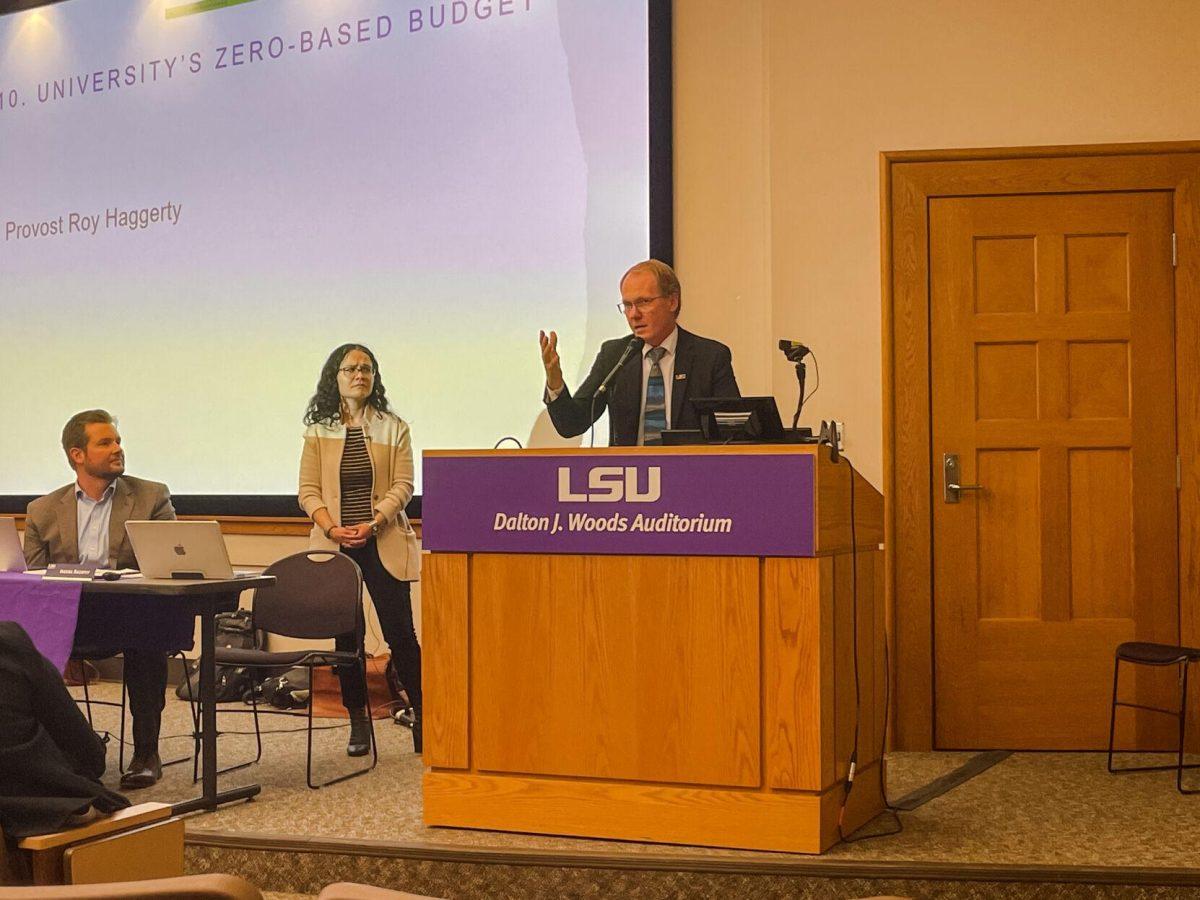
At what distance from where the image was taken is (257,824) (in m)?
3.84

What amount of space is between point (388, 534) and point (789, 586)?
2.42 metres

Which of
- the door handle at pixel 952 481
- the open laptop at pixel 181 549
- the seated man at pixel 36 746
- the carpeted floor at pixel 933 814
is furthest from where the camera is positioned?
the door handle at pixel 952 481

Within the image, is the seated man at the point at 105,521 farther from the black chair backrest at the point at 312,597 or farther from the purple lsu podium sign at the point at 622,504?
the purple lsu podium sign at the point at 622,504

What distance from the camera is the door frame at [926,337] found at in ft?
15.9

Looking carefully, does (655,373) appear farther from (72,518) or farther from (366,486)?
(72,518)

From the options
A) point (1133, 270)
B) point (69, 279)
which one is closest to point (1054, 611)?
point (1133, 270)

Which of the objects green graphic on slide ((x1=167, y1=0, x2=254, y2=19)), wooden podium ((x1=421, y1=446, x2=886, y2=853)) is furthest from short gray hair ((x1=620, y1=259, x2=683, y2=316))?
green graphic on slide ((x1=167, y1=0, x2=254, y2=19))

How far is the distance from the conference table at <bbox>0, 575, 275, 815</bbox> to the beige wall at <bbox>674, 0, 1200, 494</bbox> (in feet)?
7.19

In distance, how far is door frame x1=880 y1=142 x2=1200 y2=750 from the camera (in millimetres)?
4855

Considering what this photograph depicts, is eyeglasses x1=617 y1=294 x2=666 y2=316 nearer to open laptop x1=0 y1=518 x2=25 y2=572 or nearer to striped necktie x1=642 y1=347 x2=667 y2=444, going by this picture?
striped necktie x1=642 y1=347 x2=667 y2=444

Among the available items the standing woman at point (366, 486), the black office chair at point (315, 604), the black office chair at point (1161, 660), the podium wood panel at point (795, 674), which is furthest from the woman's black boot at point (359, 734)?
the black office chair at point (1161, 660)

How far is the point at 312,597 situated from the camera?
4.85m

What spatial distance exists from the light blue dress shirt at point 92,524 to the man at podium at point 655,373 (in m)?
1.88

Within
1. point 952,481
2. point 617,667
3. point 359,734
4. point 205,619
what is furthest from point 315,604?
point 952,481
